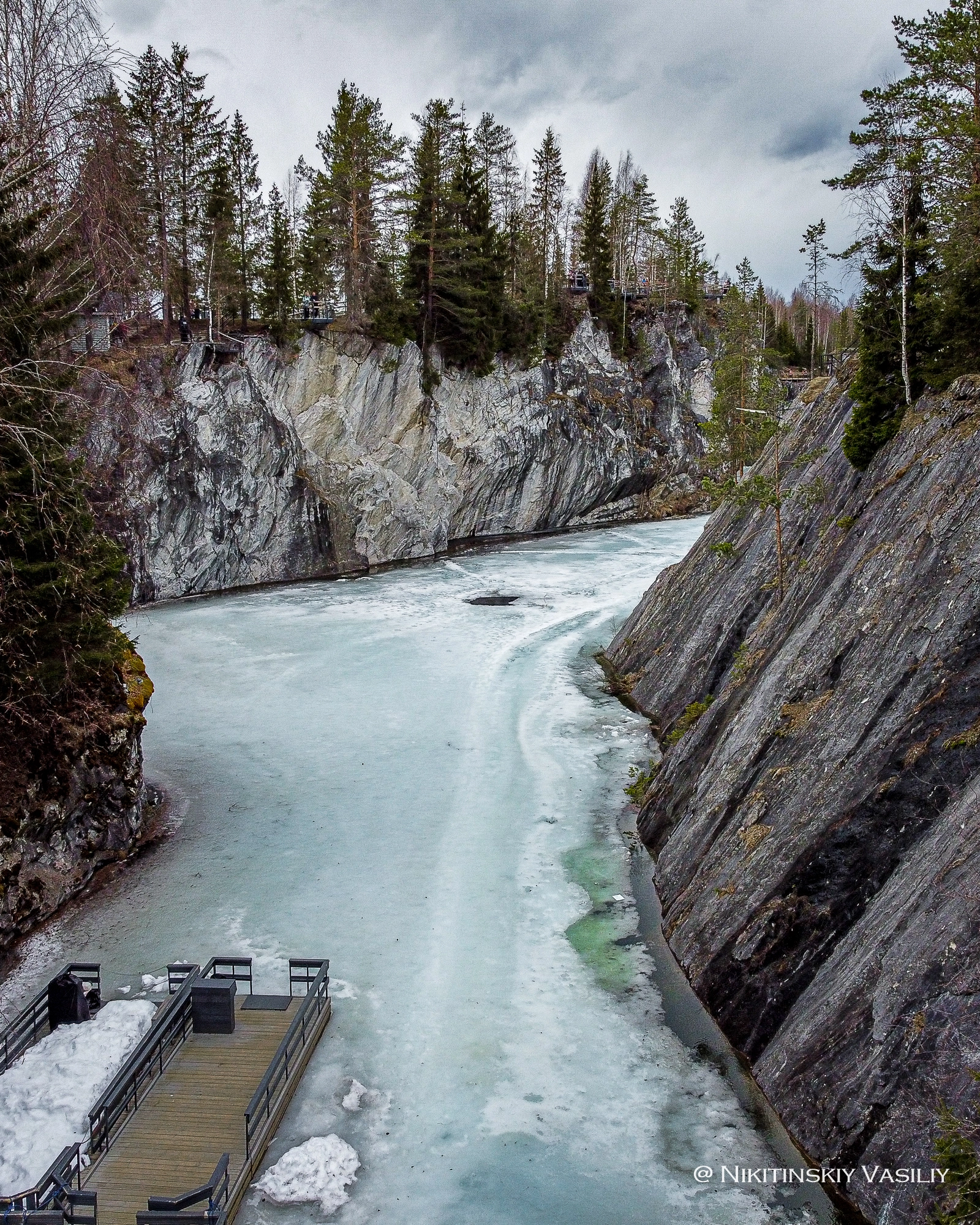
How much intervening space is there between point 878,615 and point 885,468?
4593 millimetres

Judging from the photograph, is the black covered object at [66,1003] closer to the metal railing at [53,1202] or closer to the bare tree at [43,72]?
the metal railing at [53,1202]

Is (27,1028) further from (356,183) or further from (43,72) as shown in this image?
(356,183)

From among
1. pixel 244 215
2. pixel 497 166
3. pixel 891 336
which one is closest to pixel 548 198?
pixel 497 166

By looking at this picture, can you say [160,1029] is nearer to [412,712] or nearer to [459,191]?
[412,712]

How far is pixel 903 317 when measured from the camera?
1422cm

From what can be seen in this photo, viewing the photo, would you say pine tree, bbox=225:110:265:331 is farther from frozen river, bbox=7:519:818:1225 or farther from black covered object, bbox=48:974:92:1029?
black covered object, bbox=48:974:92:1029

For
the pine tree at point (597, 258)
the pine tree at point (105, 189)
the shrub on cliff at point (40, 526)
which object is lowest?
the shrub on cliff at point (40, 526)

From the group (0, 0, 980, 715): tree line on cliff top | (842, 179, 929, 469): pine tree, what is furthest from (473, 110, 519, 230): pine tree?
(842, 179, 929, 469): pine tree

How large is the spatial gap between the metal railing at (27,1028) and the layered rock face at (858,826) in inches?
314

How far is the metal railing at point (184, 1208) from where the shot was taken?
7211 millimetres

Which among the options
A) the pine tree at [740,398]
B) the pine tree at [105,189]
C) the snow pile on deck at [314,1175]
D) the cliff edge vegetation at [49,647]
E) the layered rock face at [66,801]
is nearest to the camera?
the snow pile on deck at [314,1175]

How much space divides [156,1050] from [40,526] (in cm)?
747

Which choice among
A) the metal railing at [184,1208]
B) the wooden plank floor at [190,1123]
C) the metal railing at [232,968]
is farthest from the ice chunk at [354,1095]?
the metal railing at [232,968]

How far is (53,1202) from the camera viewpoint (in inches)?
292
